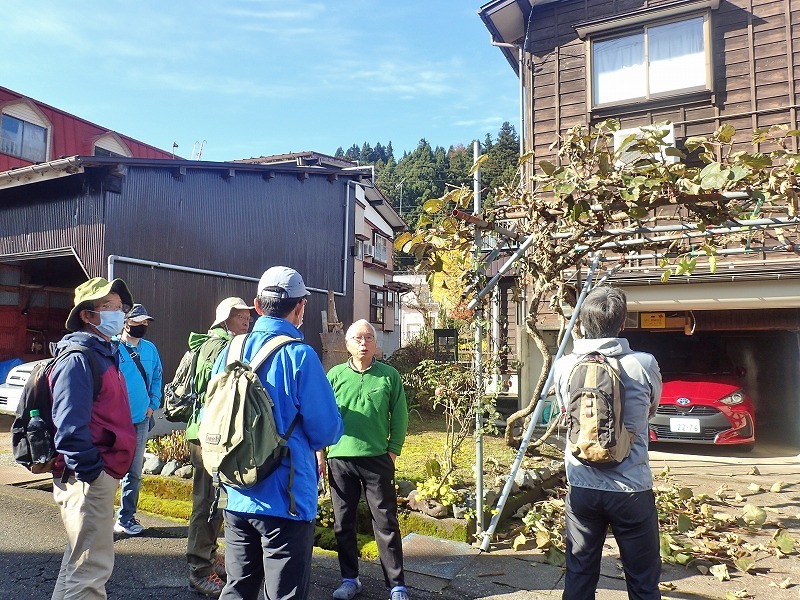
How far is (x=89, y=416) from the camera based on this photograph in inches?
104

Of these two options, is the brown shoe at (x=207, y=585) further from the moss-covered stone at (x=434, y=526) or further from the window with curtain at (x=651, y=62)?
the window with curtain at (x=651, y=62)

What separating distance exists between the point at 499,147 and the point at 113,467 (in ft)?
133

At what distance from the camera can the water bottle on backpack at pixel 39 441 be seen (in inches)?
105

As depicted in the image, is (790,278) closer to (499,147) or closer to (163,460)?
(163,460)

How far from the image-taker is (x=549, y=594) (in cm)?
364

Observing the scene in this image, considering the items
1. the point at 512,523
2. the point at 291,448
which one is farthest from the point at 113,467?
the point at 512,523

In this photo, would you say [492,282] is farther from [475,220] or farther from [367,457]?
[367,457]

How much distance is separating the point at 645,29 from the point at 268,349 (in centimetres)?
995

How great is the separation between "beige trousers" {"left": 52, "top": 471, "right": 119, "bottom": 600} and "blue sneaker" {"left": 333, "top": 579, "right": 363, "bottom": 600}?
1.44 metres

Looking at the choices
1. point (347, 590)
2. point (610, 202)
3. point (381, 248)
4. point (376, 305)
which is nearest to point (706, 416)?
point (610, 202)

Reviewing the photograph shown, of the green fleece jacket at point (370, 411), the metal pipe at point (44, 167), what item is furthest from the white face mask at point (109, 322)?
the metal pipe at point (44, 167)

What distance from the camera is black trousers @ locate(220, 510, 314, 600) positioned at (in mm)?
2273

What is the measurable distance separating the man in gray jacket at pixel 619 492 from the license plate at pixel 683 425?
19.7ft

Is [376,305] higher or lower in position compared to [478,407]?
higher
